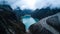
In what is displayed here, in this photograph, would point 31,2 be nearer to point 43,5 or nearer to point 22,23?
point 43,5

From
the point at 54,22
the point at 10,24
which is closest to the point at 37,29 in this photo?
the point at 54,22

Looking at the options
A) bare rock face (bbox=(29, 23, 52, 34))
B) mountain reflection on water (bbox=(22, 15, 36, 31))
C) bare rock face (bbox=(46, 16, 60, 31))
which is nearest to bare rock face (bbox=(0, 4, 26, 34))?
mountain reflection on water (bbox=(22, 15, 36, 31))

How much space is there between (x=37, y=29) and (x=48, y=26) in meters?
0.24

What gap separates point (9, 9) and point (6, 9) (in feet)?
0.20

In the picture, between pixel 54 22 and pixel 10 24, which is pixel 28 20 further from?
pixel 54 22

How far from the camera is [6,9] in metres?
3.33

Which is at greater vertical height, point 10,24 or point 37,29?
point 10,24

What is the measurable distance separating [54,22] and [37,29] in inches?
15.1

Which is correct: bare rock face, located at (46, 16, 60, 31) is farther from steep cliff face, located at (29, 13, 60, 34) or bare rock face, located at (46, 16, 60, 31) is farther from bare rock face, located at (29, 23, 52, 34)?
bare rock face, located at (29, 23, 52, 34)

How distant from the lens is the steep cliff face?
10.8ft

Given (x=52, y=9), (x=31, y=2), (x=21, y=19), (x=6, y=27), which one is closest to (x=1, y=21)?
(x=6, y=27)

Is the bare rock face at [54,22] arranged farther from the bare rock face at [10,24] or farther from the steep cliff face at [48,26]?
the bare rock face at [10,24]

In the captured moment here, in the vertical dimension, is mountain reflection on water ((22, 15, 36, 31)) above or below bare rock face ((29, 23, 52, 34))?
above

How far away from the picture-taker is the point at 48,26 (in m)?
3.31
